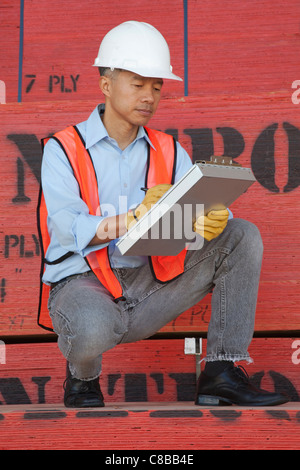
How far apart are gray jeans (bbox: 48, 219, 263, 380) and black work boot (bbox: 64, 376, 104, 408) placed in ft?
0.09

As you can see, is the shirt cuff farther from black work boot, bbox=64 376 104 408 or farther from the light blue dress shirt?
black work boot, bbox=64 376 104 408

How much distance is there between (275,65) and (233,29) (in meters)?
0.30

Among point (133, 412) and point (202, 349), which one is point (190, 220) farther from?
point (202, 349)

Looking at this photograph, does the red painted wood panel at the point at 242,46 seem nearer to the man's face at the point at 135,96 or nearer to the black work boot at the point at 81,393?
the man's face at the point at 135,96

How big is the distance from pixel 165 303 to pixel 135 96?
77cm

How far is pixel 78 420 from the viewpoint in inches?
80.2

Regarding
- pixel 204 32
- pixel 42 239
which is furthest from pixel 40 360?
pixel 204 32

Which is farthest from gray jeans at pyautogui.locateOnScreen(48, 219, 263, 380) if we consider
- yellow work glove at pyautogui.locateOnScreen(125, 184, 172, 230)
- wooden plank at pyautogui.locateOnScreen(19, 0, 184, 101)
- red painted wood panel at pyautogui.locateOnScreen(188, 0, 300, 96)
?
wooden plank at pyautogui.locateOnScreen(19, 0, 184, 101)

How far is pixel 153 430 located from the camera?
6.62 feet

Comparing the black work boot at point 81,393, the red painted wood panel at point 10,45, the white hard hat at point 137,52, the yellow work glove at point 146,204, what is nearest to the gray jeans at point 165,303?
the black work boot at point 81,393

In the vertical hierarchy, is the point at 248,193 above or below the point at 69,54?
below

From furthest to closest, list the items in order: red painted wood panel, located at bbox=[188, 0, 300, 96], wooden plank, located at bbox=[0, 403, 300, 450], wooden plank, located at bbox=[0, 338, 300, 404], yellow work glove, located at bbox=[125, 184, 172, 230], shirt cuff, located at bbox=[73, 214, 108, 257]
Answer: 1. red painted wood panel, located at bbox=[188, 0, 300, 96]
2. wooden plank, located at bbox=[0, 338, 300, 404]
3. shirt cuff, located at bbox=[73, 214, 108, 257]
4. yellow work glove, located at bbox=[125, 184, 172, 230]
5. wooden plank, located at bbox=[0, 403, 300, 450]

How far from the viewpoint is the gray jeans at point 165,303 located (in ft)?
7.52

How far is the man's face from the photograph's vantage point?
254 centimetres
